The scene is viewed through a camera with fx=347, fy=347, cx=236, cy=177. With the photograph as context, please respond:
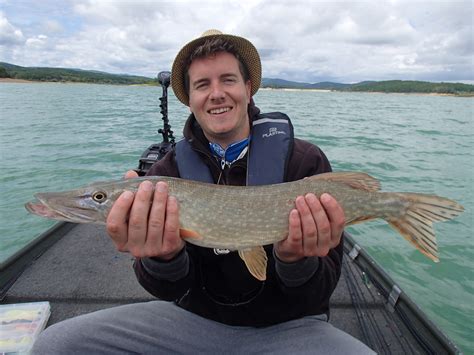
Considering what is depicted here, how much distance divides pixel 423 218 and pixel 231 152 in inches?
58.1

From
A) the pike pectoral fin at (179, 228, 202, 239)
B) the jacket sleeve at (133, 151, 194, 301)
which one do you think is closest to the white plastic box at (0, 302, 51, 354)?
the jacket sleeve at (133, 151, 194, 301)

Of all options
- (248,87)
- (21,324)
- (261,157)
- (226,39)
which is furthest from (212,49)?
(21,324)

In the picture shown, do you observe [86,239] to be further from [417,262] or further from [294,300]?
[417,262]

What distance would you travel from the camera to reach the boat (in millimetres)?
2926

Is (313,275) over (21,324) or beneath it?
over

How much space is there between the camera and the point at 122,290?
3.57 meters

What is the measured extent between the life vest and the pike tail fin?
2.91ft

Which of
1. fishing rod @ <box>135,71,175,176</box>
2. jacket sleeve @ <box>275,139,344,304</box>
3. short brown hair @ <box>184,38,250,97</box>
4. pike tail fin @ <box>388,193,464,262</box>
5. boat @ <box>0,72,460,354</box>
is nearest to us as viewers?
jacket sleeve @ <box>275,139,344,304</box>

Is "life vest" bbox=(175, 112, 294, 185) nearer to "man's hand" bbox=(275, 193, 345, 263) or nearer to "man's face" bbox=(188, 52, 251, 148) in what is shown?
"man's face" bbox=(188, 52, 251, 148)

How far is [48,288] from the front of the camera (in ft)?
11.5

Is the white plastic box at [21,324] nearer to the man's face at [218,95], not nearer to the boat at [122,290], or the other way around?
the boat at [122,290]

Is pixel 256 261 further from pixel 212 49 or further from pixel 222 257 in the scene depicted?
pixel 212 49

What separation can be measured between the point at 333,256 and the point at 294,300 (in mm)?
452

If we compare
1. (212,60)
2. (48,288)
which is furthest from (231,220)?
(48,288)
